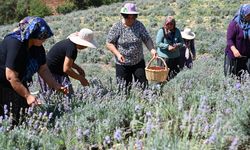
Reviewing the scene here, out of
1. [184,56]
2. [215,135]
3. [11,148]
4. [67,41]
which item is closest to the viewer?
[215,135]

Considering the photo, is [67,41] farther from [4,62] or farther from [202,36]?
[202,36]

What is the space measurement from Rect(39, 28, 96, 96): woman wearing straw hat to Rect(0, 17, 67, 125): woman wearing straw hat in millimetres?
854

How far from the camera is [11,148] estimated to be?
3498 mm

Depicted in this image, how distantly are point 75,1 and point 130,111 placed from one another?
44.1m

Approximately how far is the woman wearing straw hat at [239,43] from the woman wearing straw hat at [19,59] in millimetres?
3273

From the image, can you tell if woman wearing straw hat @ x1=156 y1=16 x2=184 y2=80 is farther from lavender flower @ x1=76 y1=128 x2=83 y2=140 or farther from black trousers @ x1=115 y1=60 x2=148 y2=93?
lavender flower @ x1=76 y1=128 x2=83 y2=140

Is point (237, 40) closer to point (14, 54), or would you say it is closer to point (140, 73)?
point (140, 73)

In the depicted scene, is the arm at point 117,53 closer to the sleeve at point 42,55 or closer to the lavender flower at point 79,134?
the sleeve at point 42,55

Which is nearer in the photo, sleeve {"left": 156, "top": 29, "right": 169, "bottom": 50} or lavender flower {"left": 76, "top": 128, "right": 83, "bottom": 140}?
lavender flower {"left": 76, "top": 128, "right": 83, "bottom": 140}

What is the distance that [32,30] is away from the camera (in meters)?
4.35

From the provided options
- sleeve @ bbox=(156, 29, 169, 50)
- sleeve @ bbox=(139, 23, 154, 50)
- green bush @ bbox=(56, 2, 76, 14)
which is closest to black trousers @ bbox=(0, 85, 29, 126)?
sleeve @ bbox=(139, 23, 154, 50)

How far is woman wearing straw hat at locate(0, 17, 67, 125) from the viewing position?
4.30 metres

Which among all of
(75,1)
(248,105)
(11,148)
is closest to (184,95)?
(248,105)

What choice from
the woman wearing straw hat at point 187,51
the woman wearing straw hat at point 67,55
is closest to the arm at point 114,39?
the woman wearing straw hat at point 67,55
